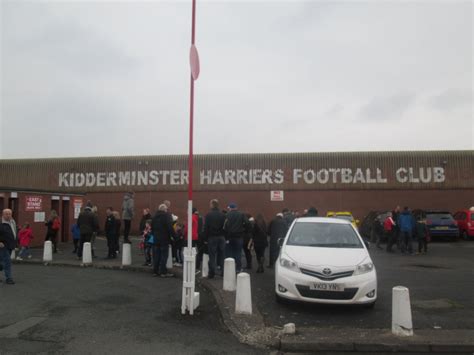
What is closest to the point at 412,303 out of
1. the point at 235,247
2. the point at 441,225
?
the point at 235,247

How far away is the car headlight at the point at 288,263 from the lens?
722 centimetres

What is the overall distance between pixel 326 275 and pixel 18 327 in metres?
4.67

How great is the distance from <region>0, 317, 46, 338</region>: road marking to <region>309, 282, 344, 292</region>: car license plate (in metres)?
4.23

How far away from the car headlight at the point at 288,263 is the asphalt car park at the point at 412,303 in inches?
28.6

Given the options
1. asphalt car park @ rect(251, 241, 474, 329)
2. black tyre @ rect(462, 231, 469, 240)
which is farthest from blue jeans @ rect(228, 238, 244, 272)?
black tyre @ rect(462, 231, 469, 240)

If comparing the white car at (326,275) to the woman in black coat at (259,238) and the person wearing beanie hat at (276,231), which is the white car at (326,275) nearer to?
the woman in black coat at (259,238)

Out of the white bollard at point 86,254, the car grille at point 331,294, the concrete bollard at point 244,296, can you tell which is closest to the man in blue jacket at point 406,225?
the car grille at point 331,294

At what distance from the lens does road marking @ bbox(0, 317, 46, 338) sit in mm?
5859

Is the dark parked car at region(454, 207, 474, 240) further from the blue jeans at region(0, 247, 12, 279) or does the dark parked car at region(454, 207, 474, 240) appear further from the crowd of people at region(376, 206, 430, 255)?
the blue jeans at region(0, 247, 12, 279)

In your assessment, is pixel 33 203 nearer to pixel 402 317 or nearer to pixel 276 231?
pixel 276 231

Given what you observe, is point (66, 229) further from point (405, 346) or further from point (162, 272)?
point (405, 346)

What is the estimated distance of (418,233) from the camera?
641 inches

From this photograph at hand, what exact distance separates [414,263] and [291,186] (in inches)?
566

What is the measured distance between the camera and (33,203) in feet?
63.4
